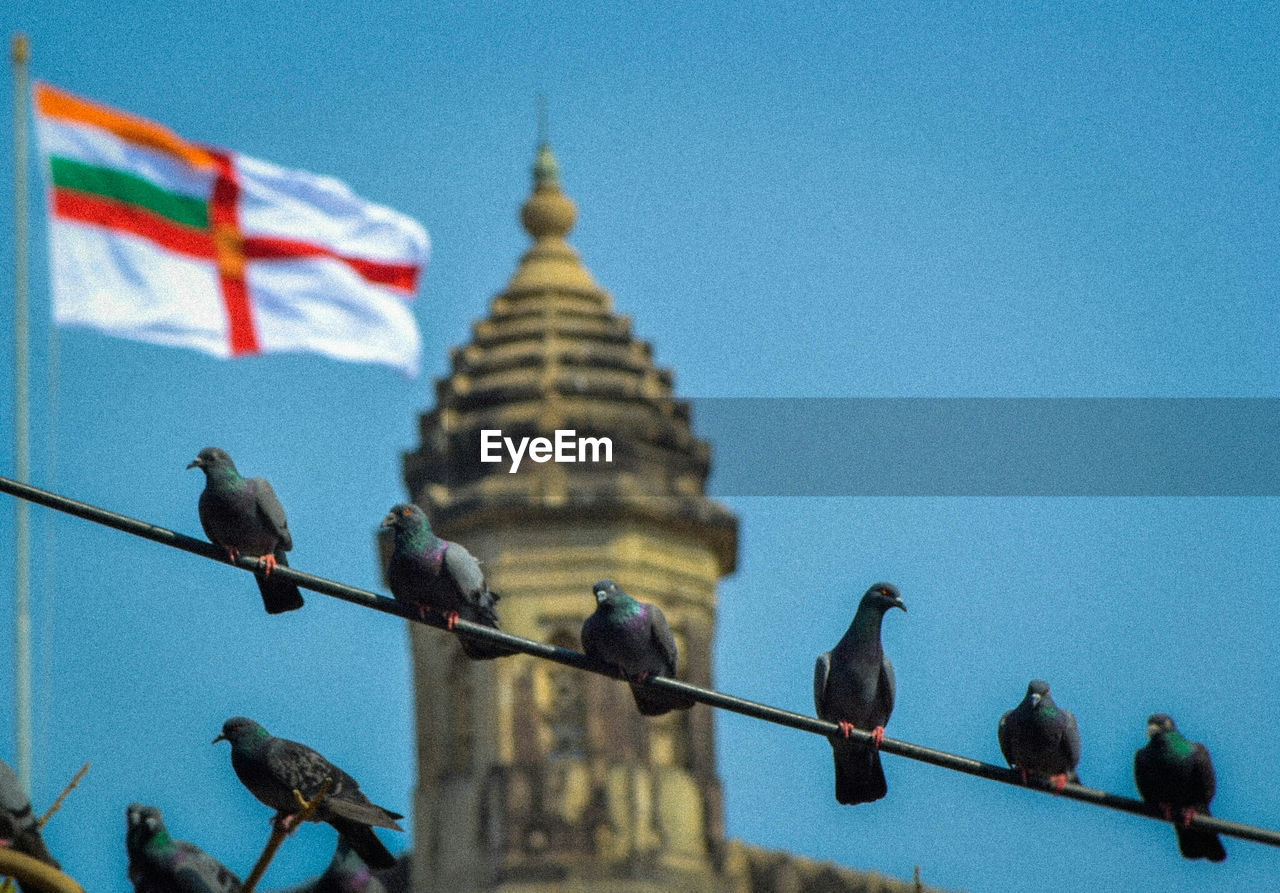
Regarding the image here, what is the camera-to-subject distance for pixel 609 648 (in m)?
26.7

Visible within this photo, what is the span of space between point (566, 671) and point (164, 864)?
184ft

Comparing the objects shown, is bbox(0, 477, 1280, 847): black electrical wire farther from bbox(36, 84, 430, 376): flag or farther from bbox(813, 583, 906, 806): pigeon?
bbox(36, 84, 430, 376): flag

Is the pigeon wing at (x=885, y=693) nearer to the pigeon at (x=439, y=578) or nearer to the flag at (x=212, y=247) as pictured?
the pigeon at (x=439, y=578)

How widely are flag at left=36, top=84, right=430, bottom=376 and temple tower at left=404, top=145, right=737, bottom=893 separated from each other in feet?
61.2

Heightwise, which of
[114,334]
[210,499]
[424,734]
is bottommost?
[210,499]

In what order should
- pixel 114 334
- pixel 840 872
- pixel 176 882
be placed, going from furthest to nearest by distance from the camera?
pixel 840 872 < pixel 114 334 < pixel 176 882

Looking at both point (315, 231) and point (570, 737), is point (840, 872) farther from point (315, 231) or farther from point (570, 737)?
point (315, 231)

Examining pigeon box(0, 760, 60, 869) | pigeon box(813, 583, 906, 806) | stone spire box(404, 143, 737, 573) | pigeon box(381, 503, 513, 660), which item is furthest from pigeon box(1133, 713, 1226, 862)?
stone spire box(404, 143, 737, 573)

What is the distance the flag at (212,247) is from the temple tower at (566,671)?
1867 centimetres

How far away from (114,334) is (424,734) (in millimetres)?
25796

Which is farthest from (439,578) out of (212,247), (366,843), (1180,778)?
(212,247)

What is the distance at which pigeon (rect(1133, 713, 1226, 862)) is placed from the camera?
87.4ft

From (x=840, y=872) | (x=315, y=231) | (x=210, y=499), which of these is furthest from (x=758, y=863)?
(x=210, y=499)

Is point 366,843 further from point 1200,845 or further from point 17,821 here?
point 1200,845
